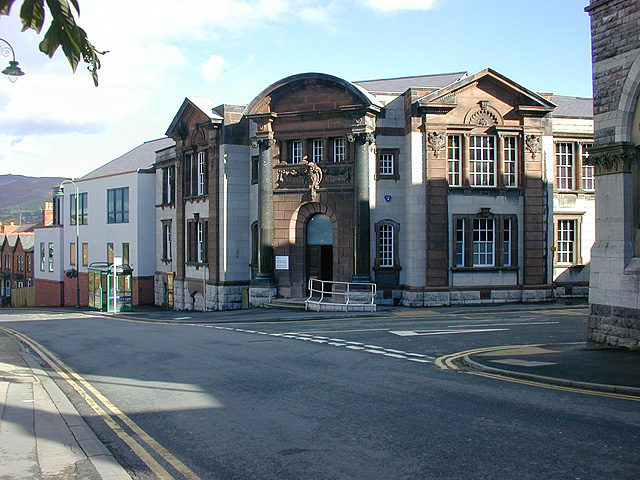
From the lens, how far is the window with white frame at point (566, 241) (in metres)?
31.2

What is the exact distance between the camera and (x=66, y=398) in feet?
35.4

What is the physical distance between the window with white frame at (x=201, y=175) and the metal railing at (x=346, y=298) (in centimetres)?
952

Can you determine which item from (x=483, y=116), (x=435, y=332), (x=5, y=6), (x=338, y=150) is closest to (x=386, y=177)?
(x=338, y=150)

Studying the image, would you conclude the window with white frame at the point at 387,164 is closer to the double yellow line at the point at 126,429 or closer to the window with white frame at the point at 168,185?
the window with white frame at the point at 168,185

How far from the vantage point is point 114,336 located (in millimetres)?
21219

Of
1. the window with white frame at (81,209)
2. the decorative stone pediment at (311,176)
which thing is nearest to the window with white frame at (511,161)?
the decorative stone pediment at (311,176)

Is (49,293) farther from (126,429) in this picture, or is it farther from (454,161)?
(126,429)

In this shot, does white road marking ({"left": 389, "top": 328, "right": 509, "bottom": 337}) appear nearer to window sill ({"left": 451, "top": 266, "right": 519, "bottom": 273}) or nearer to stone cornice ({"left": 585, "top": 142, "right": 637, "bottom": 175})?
stone cornice ({"left": 585, "top": 142, "right": 637, "bottom": 175})

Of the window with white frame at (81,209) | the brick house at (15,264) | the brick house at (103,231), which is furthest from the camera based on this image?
the brick house at (15,264)

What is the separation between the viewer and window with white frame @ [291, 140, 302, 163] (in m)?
30.5

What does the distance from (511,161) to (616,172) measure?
14050 millimetres

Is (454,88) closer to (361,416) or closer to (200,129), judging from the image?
(200,129)

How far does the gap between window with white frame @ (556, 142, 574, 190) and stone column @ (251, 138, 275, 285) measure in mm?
14052

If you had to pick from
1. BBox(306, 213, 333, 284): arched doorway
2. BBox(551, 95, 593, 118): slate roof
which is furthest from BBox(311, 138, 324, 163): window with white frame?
BBox(551, 95, 593, 118): slate roof
